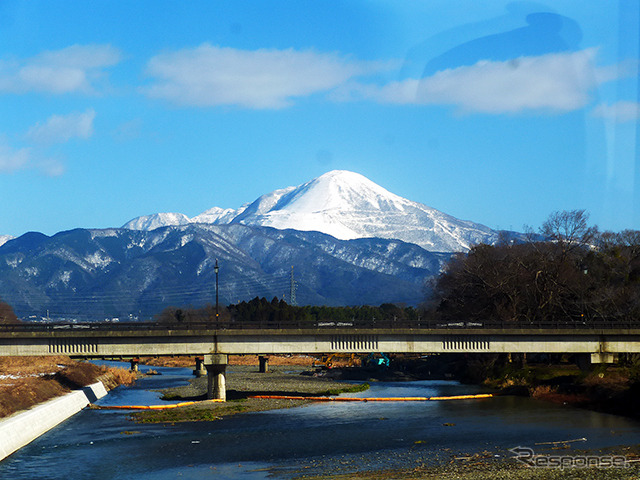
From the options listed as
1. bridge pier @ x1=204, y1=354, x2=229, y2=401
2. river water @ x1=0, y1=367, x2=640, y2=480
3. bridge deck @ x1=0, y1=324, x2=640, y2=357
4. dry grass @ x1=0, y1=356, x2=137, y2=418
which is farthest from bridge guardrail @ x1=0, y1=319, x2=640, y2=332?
river water @ x1=0, y1=367, x2=640, y2=480

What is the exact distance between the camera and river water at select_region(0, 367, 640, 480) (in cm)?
5066

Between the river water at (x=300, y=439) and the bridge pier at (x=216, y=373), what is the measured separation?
929 cm

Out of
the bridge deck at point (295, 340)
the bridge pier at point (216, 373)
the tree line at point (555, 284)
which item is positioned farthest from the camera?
the tree line at point (555, 284)

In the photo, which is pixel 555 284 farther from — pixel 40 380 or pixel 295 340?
pixel 40 380

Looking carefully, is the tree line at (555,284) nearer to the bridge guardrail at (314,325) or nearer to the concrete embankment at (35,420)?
the bridge guardrail at (314,325)

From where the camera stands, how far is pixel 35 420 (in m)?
66.8

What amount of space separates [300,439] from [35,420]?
22452 mm

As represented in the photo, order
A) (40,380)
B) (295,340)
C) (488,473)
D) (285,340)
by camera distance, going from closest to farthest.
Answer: (488,473), (285,340), (295,340), (40,380)

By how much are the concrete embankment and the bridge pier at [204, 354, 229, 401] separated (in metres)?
14.1

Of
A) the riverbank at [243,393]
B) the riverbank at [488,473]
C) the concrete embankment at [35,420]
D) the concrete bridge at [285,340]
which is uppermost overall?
the concrete bridge at [285,340]

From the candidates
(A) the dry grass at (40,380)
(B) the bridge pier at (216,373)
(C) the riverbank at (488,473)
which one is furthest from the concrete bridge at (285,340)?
(C) the riverbank at (488,473)

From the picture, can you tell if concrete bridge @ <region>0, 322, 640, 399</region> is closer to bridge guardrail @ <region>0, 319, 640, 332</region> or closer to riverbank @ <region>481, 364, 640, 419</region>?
bridge guardrail @ <region>0, 319, 640, 332</region>

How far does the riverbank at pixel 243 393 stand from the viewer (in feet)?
253

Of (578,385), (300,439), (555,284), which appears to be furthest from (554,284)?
(300,439)
